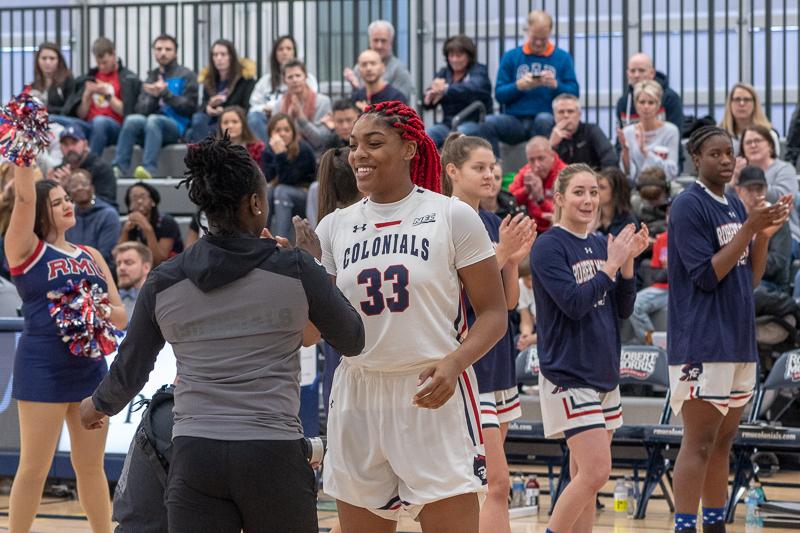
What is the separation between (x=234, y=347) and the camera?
3.50 m

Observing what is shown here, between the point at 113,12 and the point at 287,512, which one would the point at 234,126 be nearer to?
the point at 113,12

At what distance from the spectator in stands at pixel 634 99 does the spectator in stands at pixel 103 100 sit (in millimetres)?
4854

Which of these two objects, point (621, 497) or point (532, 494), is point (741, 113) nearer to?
point (621, 497)

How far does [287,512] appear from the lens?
3.44 meters

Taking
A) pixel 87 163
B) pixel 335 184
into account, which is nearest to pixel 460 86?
pixel 87 163

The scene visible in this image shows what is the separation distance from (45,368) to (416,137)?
2604mm

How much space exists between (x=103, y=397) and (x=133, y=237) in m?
7.21

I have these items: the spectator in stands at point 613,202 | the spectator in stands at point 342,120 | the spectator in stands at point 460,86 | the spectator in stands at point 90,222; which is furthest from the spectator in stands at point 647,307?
the spectator in stands at point 90,222

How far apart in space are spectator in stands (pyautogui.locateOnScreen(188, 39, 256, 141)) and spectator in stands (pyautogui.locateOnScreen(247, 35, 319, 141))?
0.24 m

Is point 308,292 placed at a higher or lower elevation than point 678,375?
higher

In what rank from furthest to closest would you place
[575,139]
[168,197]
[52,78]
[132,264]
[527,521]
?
[52,78] → [168,197] → [575,139] → [132,264] → [527,521]

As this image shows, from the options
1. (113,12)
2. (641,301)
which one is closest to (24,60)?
(113,12)

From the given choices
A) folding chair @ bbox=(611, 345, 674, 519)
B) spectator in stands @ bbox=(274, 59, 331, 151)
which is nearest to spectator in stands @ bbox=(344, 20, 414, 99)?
spectator in stands @ bbox=(274, 59, 331, 151)

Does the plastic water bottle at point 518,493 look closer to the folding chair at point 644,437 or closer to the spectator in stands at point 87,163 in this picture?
the folding chair at point 644,437
